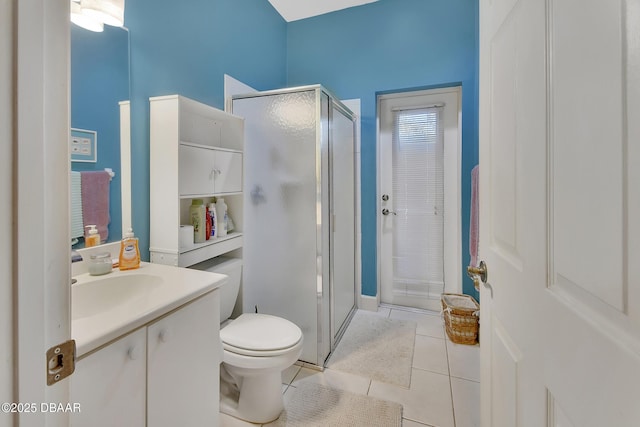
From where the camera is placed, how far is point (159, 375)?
38.0 inches

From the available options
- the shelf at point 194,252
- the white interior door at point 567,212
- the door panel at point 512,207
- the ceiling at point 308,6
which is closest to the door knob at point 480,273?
the door panel at point 512,207

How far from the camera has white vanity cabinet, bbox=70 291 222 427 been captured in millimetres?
777

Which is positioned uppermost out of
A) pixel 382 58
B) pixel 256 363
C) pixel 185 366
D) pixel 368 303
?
pixel 382 58

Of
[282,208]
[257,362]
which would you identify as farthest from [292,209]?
[257,362]

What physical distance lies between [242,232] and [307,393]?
3.51ft

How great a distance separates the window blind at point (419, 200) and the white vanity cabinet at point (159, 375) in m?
2.09

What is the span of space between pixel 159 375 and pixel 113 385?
0.16 m

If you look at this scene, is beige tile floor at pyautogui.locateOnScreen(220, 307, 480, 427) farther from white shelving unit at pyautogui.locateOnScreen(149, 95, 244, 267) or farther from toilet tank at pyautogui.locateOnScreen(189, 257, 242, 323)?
white shelving unit at pyautogui.locateOnScreen(149, 95, 244, 267)

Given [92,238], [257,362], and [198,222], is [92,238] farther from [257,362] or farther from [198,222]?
[257,362]

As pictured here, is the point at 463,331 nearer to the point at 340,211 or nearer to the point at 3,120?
the point at 340,211

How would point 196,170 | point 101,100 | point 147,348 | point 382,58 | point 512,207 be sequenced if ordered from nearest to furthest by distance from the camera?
point 512,207
point 147,348
point 101,100
point 196,170
point 382,58

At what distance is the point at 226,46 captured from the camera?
208 centimetres

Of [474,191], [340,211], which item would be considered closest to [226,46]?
[340,211]

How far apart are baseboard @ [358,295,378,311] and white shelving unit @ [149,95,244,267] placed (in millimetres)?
1557
